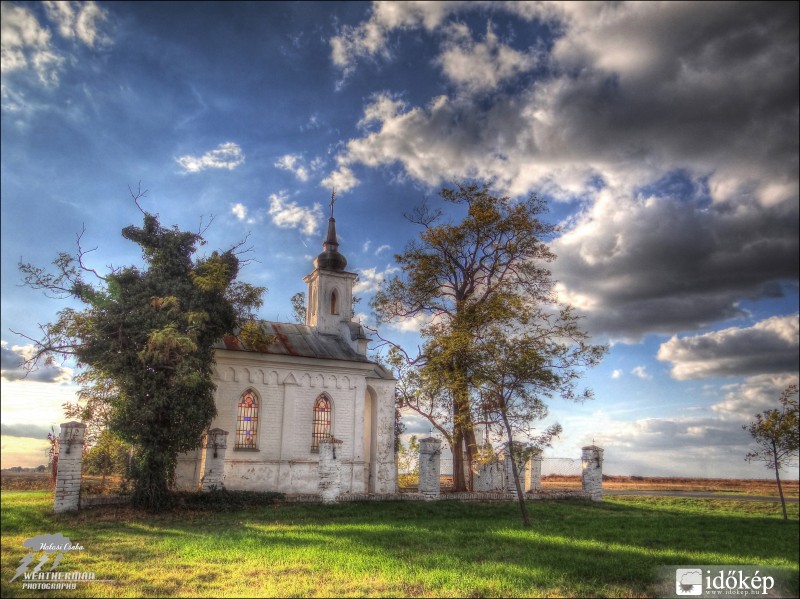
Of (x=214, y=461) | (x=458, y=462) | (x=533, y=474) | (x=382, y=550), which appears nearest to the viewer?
(x=382, y=550)

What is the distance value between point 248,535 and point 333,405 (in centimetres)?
1339

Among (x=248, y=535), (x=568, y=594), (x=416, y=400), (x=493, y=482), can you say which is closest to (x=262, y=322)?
(x=416, y=400)

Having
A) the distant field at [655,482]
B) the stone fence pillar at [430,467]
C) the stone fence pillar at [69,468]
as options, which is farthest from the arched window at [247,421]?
the distant field at [655,482]

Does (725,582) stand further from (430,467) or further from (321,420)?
(321,420)

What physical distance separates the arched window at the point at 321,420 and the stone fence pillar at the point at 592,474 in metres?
12.5

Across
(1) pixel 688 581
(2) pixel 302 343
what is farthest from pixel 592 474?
(1) pixel 688 581

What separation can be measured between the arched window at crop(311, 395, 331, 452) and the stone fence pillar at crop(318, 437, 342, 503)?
420 cm

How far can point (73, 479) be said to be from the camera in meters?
18.2

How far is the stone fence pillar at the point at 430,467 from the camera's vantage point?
23.4 metres

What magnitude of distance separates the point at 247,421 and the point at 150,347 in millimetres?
7934

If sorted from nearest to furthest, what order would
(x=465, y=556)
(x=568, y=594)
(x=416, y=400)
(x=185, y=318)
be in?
(x=568, y=594)
(x=465, y=556)
(x=185, y=318)
(x=416, y=400)

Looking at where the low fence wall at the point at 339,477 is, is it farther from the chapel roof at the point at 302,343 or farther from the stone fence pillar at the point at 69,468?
the chapel roof at the point at 302,343

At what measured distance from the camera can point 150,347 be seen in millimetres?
18922

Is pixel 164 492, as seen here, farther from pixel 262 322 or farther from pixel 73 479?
pixel 262 322
